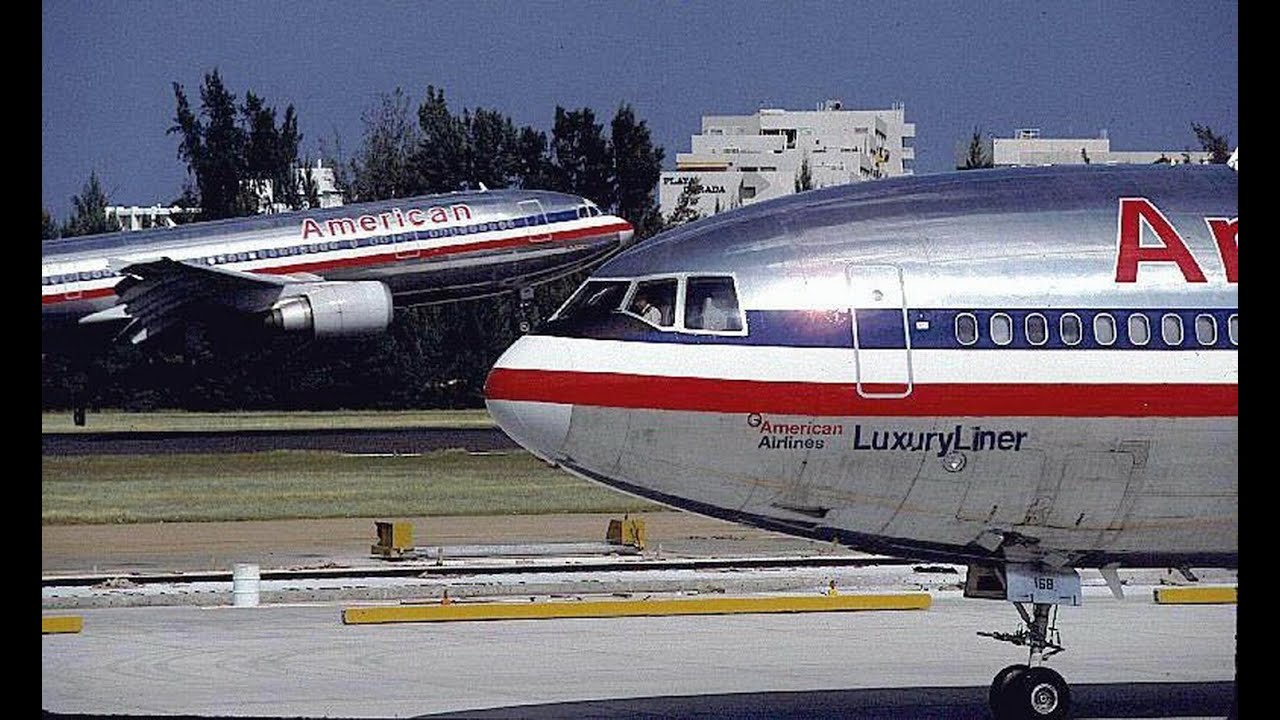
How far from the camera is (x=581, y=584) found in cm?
2347

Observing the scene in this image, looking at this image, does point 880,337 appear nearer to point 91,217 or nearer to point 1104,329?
point 1104,329

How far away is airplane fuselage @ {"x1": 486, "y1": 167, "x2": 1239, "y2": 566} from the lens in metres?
13.3

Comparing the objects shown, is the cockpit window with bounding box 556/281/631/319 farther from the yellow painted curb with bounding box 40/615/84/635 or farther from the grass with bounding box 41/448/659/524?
the grass with bounding box 41/448/659/524

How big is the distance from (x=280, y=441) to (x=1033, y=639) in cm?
4103

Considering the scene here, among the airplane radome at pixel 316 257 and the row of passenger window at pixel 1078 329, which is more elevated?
the airplane radome at pixel 316 257

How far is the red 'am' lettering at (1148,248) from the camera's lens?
44.9 ft

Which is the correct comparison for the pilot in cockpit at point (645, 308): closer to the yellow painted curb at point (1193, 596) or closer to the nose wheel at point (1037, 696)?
the nose wheel at point (1037, 696)

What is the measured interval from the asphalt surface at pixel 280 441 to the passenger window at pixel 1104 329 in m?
35.3

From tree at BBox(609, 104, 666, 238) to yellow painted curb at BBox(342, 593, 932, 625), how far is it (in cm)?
6079

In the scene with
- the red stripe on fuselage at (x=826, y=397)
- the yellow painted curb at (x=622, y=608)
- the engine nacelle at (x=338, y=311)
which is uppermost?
the engine nacelle at (x=338, y=311)

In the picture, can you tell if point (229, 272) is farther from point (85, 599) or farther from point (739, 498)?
point (739, 498)

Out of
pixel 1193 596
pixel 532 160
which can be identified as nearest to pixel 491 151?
pixel 532 160

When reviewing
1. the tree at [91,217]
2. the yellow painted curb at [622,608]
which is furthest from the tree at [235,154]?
the yellow painted curb at [622,608]

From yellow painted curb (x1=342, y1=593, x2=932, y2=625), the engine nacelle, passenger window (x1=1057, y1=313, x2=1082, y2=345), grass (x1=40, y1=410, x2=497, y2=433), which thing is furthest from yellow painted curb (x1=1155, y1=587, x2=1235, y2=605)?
grass (x1=40, y1=410, x2=497, y2=433)
